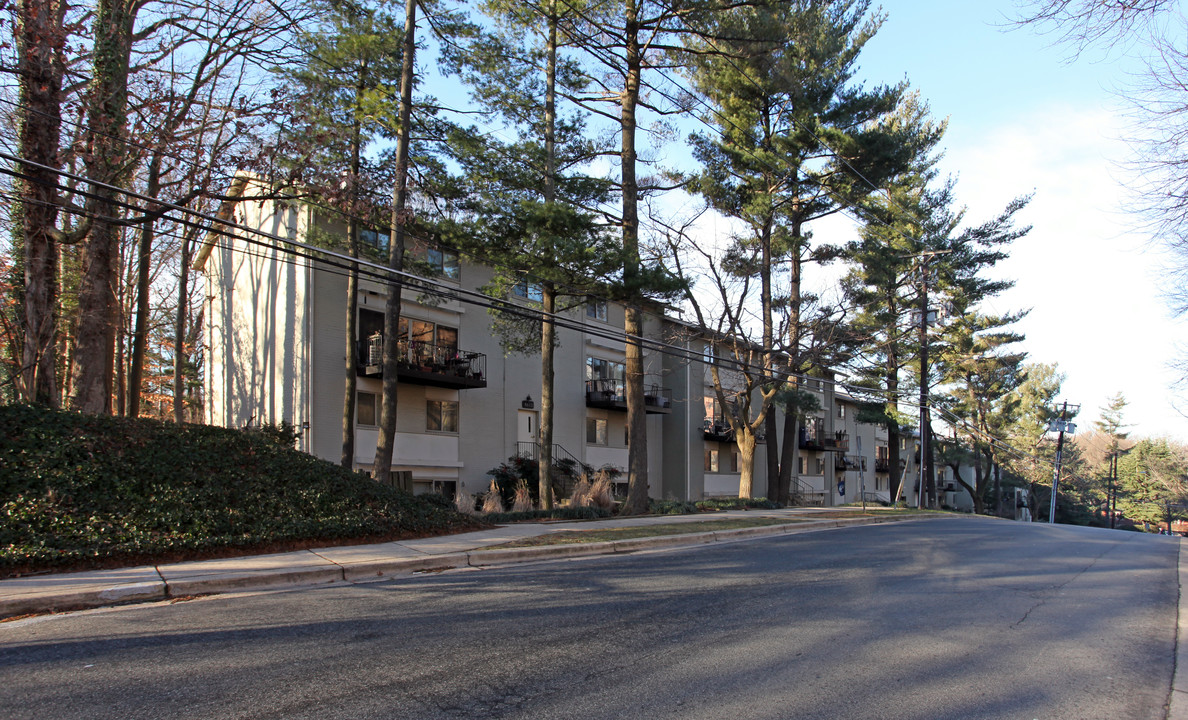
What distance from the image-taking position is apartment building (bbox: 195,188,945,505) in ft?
73.9

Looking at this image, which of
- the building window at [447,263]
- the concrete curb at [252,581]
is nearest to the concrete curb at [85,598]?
the concrete curb at [252,581]

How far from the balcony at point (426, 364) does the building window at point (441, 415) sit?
683 mm

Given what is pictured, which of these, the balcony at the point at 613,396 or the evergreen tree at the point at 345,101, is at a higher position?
the evergreen tree at the point at 345,101

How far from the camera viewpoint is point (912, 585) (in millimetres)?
9211

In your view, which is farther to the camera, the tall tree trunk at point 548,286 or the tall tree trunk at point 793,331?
the tall tree trunk at point 793,331

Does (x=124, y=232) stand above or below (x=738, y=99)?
below

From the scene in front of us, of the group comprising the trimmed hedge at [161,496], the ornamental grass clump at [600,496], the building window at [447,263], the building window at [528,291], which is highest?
the building window at [447,263]

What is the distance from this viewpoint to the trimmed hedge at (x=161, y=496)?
927 cm

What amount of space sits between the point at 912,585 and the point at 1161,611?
262cm

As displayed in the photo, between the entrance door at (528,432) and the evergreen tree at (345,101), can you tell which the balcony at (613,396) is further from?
the evergreen tree at (345,101)

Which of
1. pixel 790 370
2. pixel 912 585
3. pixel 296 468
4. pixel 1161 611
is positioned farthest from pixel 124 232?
pixel 1161 611

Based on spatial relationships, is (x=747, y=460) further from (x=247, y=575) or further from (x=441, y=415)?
(x=247, y=575)

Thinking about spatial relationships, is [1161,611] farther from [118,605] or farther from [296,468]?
[296,468]

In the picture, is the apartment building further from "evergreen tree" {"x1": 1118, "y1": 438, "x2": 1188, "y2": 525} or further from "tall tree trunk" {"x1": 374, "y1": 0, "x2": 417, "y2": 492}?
"evergreen tree" {"x1": 1118, "y1": 438, "x2": 1188, "y2": 525}
